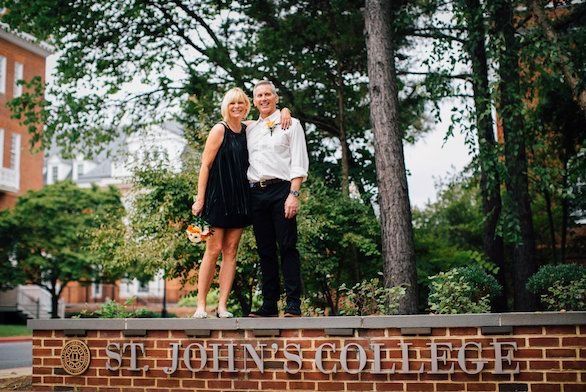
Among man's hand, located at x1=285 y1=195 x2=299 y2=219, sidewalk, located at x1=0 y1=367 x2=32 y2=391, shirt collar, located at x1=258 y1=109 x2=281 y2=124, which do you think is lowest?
sidewalk, located at x1=0 y1=367 x2=32 y2=391

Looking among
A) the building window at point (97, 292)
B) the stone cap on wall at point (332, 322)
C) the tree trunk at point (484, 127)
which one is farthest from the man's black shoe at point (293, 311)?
the building window at point (97, 292)

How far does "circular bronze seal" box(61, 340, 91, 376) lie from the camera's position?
700cm

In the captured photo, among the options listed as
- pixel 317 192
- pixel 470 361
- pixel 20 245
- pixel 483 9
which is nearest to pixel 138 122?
pixel 317 192

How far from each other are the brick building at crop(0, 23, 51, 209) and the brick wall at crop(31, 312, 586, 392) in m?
28.9

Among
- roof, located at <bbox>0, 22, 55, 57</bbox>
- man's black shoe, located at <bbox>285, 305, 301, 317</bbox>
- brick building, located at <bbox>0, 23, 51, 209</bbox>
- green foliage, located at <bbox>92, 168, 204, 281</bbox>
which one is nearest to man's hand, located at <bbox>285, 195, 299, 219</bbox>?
man's black shoe, located at <bbox>285, 305, 301, 317</bbox>

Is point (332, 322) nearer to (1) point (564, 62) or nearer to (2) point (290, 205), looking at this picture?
(2) point (290, 205)

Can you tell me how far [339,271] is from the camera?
14.7 metres

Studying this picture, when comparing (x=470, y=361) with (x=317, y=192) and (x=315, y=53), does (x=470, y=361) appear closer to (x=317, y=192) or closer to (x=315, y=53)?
(x=317, y=192)

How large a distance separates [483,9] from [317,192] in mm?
5078

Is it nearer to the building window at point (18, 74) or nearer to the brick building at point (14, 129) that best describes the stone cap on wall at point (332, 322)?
the brick building at point (14, 129)

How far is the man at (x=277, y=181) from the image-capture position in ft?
21.9

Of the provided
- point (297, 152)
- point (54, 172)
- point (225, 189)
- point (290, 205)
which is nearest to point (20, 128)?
point (54, 172)

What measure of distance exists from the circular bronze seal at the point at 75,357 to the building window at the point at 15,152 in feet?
101

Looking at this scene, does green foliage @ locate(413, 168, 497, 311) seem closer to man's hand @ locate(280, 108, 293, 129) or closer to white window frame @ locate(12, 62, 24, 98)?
man's hand @ locate(280, 108, 293, 129)
